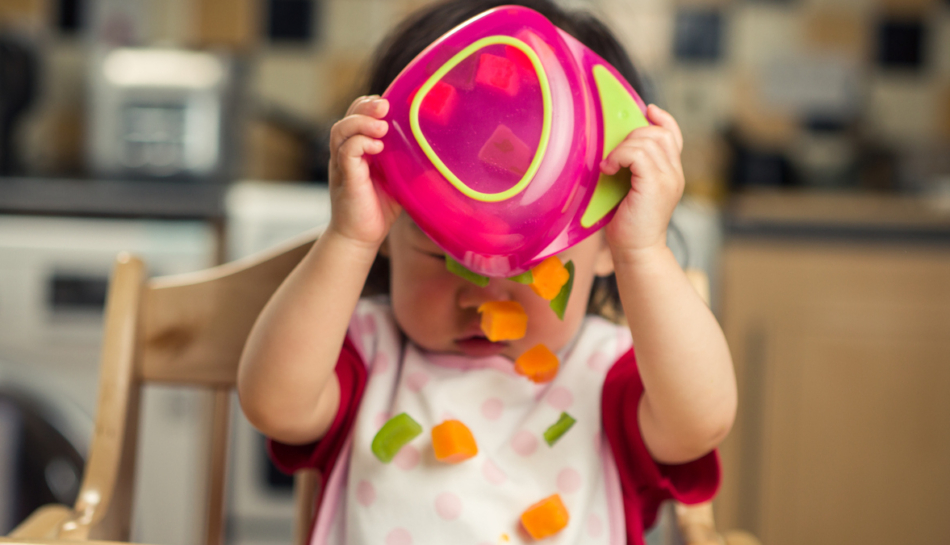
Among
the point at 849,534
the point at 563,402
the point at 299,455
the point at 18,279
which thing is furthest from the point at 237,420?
the point at 849,534

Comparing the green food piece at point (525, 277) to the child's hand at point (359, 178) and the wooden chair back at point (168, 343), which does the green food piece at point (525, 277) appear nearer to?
the child's hand at point (359, 178)

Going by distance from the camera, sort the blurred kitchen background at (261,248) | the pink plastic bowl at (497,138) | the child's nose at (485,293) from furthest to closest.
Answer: the blurred kitchen background at (261,248) < the child's nose at (485,293) < the pink plastic bowl at (497,138)

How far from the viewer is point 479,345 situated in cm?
66

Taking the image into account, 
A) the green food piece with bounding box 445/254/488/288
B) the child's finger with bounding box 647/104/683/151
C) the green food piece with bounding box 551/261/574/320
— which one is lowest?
the green food piece with bounding box 551/261/574/320

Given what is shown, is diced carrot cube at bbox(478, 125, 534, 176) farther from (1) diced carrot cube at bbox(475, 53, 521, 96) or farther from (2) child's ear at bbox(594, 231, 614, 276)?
(2) child's ear at bbox(594, 231, 614, 276)

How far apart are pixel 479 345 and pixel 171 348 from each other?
330mm

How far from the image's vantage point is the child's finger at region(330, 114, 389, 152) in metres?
0.49


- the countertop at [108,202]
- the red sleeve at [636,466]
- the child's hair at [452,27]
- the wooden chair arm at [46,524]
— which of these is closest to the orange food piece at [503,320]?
the red sleeve at [636,466]

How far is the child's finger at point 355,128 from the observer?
0.49 meters

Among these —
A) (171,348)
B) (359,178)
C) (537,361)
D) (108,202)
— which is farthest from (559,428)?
(108,202)

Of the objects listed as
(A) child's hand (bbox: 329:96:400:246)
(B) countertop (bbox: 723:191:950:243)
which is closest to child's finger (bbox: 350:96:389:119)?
(A) child's hand (bbox: 329:96:400:246)

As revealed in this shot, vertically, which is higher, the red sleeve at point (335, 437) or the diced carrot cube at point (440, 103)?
the diced carrot cube at point (440, 103)

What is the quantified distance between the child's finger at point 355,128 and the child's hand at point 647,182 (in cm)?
14

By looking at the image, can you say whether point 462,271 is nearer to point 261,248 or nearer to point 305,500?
point 305,500
